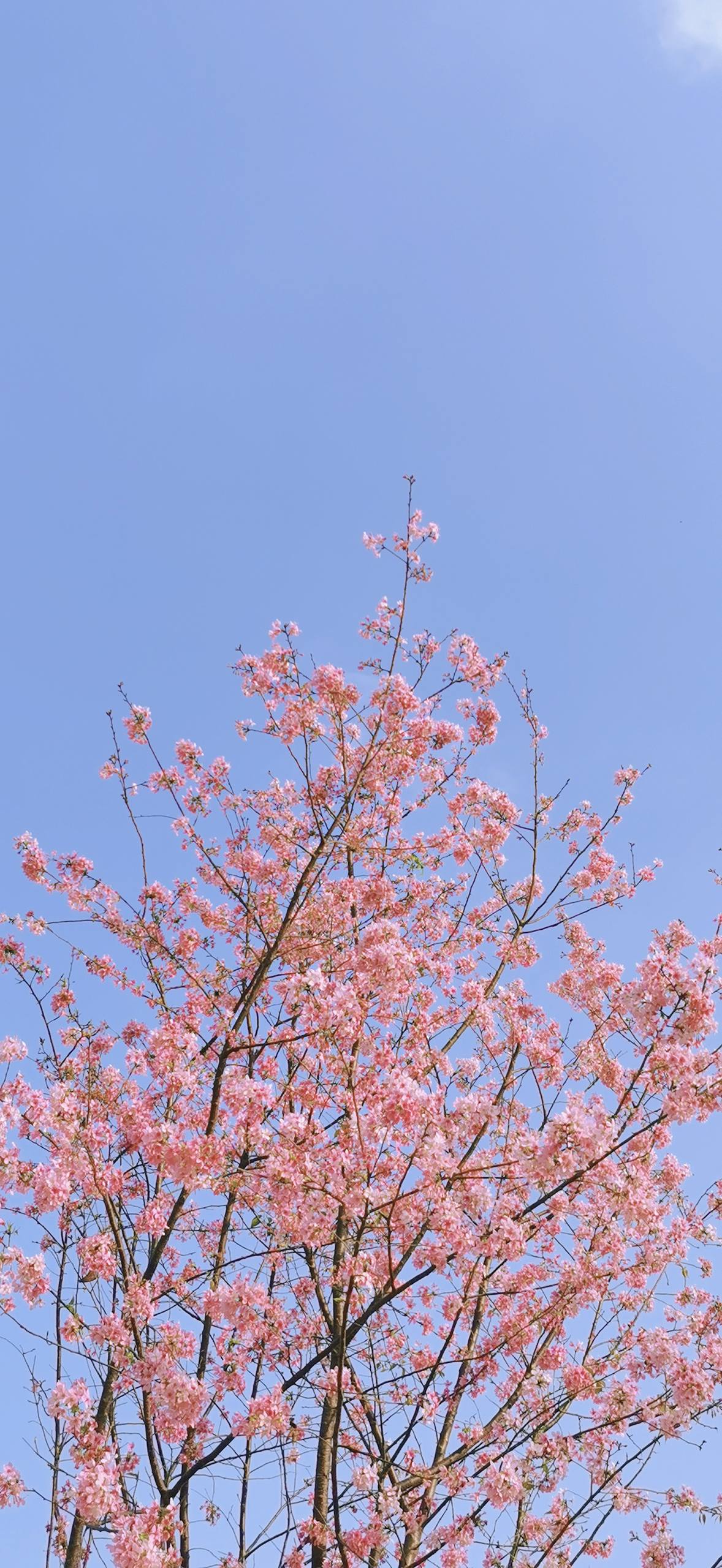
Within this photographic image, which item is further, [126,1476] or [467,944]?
[467,944]

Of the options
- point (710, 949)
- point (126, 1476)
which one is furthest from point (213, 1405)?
point (710, 949)

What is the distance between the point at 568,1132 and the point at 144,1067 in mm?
3002

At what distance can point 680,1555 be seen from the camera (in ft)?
23.8

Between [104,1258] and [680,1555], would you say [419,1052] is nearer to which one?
[104,1258]

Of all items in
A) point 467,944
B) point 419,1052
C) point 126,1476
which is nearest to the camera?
point 126,1476

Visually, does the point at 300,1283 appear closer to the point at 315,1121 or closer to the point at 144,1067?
the point at 315,1121

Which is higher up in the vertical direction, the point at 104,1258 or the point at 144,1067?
the point at 144,1067

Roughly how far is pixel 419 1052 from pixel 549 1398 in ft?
8.33

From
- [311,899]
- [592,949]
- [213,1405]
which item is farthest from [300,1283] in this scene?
[592,949]

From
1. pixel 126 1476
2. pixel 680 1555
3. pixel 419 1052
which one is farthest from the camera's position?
pixel 419 1052

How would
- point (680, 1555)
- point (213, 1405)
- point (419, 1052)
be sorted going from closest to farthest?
1. point (213, 1405)
2. point (680, 1555)
3. point (419, 1052)

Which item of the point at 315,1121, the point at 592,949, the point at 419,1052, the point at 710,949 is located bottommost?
the point at 315,1121

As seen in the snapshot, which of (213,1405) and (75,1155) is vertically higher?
(75,1155)

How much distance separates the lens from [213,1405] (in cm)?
679
